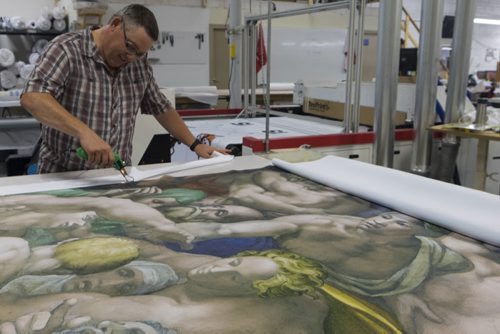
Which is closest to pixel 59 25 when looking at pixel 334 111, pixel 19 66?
pixel 19 66

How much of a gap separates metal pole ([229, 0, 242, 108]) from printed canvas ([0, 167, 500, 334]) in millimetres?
2455

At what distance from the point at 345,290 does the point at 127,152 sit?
1.23 m

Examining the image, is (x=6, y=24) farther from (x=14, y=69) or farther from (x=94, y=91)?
(x=94, y=91)

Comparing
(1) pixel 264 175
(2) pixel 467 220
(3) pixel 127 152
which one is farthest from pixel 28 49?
(2) pixel 467 220

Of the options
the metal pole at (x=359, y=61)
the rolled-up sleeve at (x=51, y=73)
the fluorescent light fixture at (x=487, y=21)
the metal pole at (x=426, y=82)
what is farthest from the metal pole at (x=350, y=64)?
the fluorescent light fixture at (x=487, y=21)

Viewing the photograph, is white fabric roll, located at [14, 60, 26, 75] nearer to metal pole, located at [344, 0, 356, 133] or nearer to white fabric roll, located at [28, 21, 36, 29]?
white fabric roll, located at [28, 21, 36, 29]

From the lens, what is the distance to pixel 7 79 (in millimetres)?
4512

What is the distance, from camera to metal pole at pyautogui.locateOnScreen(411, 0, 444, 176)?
85.4 inches

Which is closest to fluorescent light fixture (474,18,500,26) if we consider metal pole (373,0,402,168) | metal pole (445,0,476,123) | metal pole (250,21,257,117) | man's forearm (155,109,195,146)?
metal pole (250,21,257,117)

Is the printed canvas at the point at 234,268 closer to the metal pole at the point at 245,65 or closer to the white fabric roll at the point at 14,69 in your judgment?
the metal pole at the point at 245,65

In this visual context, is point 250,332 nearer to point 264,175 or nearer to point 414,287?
point 414,287

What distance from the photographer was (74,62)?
5.03 feet

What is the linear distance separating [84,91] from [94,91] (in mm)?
30

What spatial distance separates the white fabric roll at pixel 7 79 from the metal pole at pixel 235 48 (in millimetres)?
2245
